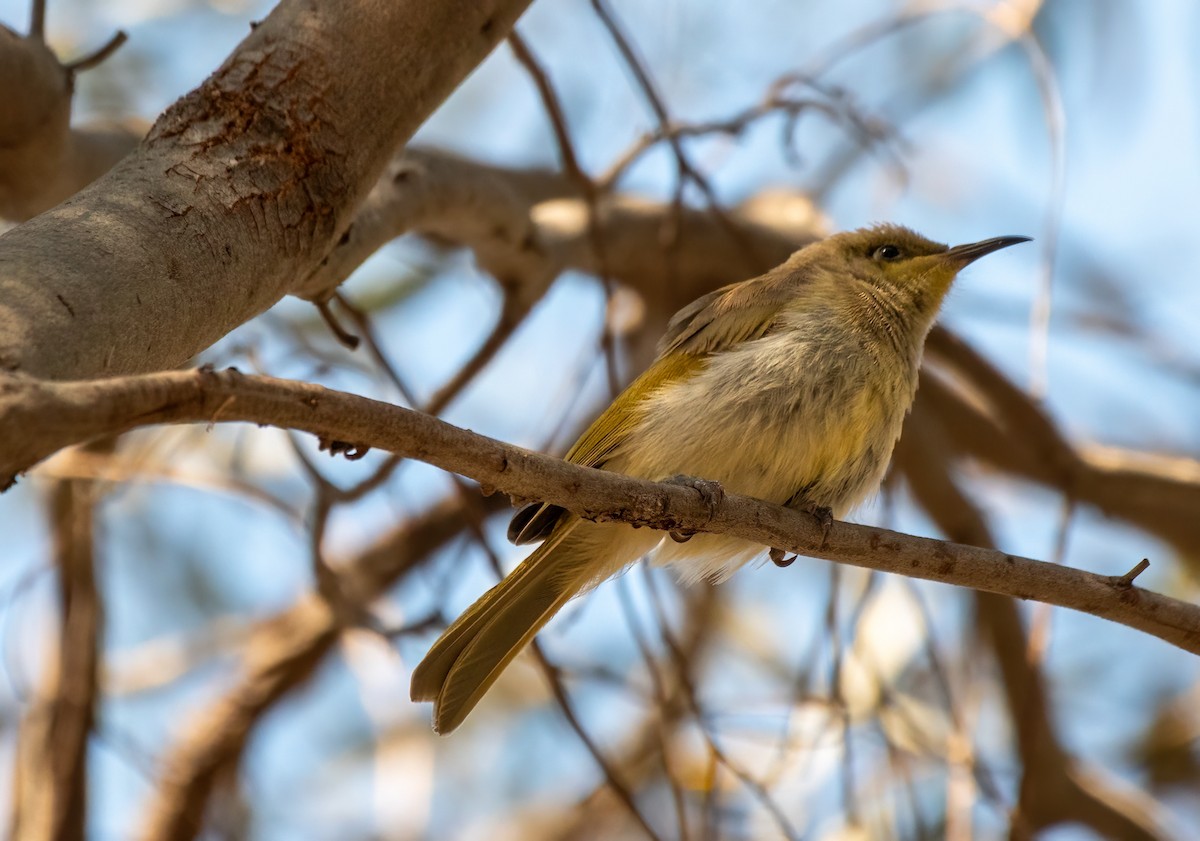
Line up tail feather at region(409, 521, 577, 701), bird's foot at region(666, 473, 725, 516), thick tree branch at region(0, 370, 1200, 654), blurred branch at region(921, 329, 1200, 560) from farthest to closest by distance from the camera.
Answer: blurred branch at region(921, 329, 1200, 560) < tail feather at region(409, 521, 577, 701) < bird's foot at region(666, 473, 725, 516) < thick tree branch at region(0, 370, 1200, 654)

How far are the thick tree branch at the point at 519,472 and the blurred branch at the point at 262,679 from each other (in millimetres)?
2554

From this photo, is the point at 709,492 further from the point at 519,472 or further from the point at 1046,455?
the point at 1046,455

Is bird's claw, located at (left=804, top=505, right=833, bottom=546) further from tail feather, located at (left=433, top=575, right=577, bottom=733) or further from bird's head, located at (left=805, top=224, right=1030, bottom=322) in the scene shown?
bird's head, located at (left=805, top=224, right=1030, bottom=322)

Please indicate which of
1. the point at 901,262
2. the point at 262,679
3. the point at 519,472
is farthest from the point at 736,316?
the point at 262,679

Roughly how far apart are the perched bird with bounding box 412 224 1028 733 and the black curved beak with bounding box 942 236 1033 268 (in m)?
0.39

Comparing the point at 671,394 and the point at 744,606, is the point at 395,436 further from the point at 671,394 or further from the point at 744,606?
the point at 744,606

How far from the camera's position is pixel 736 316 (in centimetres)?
360

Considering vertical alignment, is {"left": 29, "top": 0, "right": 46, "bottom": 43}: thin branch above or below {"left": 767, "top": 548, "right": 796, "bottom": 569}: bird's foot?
above

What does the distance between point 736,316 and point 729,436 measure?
1.74 feet

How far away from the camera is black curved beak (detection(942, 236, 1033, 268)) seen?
3943 millimetres

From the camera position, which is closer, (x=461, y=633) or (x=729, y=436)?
(x=461, y=633)

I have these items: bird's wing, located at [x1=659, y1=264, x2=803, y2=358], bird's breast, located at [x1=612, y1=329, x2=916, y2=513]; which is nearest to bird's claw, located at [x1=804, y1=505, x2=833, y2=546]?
bird's breast, located at [x1=612, y1=329, x2=916, y2=513]

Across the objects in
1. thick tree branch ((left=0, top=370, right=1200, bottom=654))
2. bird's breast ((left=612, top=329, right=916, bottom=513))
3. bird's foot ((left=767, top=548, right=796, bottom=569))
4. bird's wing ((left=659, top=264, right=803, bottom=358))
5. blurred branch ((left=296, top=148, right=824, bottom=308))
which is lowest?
thick tree branch ((left=0, top=370, right=1200, bottom=654))

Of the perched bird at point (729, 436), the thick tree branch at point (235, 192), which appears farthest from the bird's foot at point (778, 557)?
the thick tree branch at point (235, 192)
